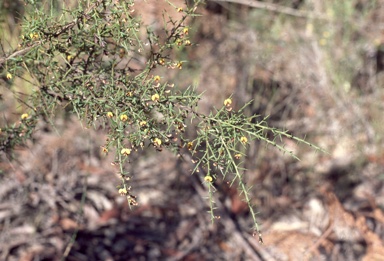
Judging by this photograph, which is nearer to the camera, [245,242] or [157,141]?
[157,141]

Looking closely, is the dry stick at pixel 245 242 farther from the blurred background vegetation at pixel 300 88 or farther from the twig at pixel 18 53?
the twig at pixel 18 53

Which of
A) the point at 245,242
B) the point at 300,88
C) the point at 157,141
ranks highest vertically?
the point at 157,141

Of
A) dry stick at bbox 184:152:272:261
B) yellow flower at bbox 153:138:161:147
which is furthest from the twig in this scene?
dry stick at bbox 184:152:272:261

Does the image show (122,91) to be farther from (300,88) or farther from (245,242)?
(300,88)

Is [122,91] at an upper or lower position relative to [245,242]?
upper

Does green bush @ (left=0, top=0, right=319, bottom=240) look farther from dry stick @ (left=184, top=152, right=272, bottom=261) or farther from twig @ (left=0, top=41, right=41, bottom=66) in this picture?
dry stick @ (left=184, top=152, right=272, bottom=261)

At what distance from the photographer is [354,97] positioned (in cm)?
476

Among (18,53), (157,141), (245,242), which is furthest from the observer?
(245,242)

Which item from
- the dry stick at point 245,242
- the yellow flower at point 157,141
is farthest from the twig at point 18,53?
the dry stick at point 245,242

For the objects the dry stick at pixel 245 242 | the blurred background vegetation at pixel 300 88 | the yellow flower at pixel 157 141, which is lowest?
the dry stick at pixel 245 242

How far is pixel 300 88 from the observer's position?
15.9 ft

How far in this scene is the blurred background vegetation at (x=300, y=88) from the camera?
4109 millimetres

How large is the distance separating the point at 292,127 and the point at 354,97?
0.62m

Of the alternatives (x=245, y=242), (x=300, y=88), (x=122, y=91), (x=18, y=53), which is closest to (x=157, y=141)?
(x=122, y=91)
